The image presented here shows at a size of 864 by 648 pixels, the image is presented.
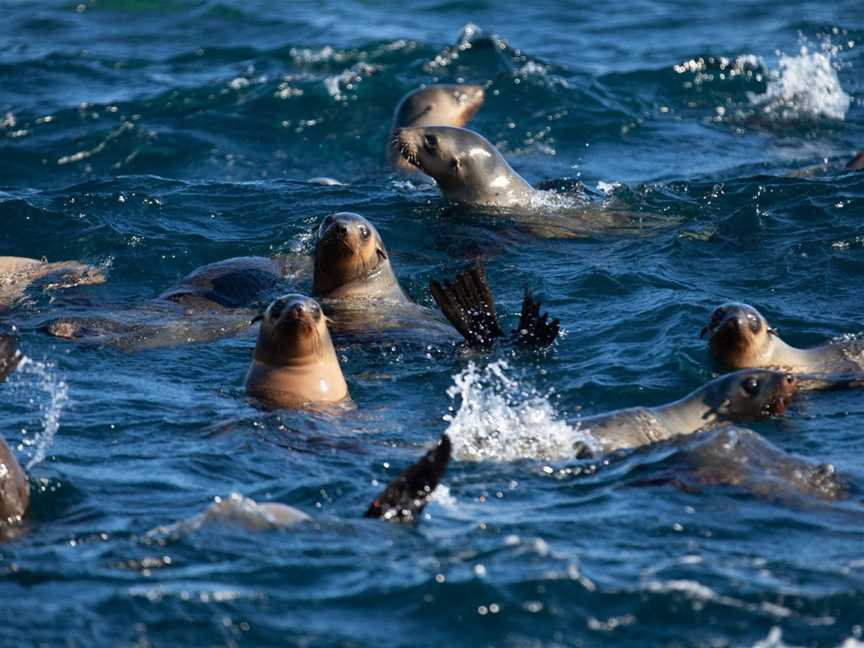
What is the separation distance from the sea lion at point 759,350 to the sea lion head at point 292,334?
221 centimetres

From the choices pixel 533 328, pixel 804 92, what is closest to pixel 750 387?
pixel 533 328

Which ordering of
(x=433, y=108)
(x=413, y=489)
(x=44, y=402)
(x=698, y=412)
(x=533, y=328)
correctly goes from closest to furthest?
1. (x=413, y=489)
2. (x=698, y=412)
3. (x=44, y=402)
4. (x=533, y=328)
5. (x=433, y=108)

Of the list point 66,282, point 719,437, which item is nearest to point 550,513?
point 719,437

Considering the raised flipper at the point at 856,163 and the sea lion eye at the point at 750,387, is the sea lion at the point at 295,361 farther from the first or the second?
the raised flipper at the point at 856,163

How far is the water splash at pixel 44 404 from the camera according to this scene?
293 inches

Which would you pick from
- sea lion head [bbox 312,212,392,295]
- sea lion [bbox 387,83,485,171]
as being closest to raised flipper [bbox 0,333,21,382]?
sea lion head [bbox 312,212,392,295]

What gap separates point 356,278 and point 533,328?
1.58 m

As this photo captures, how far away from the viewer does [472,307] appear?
30.2 ft

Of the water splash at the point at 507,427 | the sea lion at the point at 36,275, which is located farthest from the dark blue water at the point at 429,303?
the sea lion at the point at 36,275

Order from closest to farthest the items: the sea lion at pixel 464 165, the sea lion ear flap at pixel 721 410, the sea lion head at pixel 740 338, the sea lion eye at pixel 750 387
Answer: the sea lion ear flap at pixel 721 410 < the sea lion eye at pixel 750 387 < the sea lion head at pixel 740 338 < the sea lion at pixel 464 165

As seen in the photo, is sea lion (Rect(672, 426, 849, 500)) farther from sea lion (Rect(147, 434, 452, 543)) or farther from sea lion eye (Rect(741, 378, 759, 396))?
sea lion (Rect(147, 434, 452, 543))

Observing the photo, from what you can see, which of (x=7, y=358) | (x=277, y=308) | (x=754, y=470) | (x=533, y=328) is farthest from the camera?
(x=533, y=328)

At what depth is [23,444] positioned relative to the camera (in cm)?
755

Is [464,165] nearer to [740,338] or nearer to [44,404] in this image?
[740,338]
